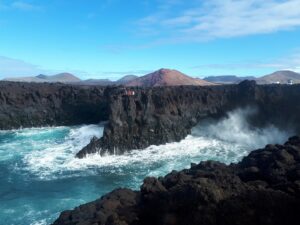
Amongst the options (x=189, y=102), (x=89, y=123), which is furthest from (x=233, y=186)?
(x=89, y=123)

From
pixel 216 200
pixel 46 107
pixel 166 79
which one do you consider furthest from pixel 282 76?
pixel 216 200

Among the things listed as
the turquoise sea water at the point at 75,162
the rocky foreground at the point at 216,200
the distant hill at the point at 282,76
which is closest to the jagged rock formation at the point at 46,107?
the turquoise sea water at the point at 75,162

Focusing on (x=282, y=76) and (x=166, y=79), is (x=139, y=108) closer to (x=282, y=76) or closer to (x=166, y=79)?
(x=166, y=79)

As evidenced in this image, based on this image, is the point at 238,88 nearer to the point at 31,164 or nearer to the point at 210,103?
the point at 210,103

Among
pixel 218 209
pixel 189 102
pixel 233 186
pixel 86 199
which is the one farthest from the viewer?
pixel 189 102

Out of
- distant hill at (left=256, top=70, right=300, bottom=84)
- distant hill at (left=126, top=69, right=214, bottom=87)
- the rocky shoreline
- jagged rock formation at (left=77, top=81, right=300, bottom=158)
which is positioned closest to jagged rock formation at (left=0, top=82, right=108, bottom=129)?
the rocky shoreline

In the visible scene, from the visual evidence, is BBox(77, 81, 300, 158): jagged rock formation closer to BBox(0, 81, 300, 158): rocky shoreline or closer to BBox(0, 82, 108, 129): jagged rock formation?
BBox(0, 81, 300, 158): rocky shoreline
